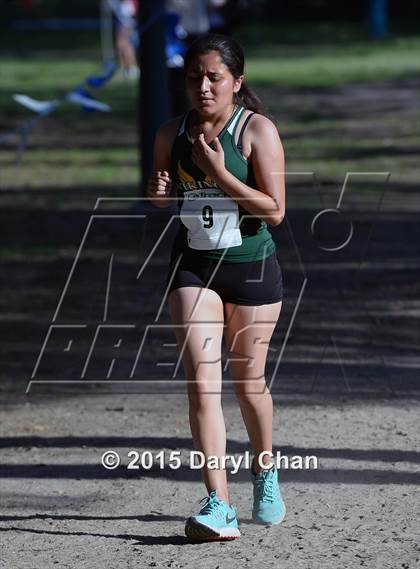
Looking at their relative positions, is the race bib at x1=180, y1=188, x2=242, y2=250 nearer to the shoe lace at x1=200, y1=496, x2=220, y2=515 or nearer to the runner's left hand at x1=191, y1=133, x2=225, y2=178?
the runner's left hand at x1=191, y1=133, x2=225, y2=178

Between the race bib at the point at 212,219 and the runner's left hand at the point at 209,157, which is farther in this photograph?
the race bib at the point at 212,219

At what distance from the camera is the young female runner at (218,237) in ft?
15.9

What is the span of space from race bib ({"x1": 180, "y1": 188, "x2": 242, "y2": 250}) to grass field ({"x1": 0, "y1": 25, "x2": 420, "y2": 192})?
7.56 metres

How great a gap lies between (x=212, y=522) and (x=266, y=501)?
1.05 feet

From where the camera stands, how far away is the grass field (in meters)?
15.7

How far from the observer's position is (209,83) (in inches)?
191

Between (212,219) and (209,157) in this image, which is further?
(212,219)

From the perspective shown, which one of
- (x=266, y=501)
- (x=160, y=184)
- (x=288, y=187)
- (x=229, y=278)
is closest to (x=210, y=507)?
(x=266, y=501)

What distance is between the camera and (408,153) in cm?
1634
